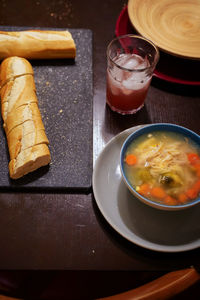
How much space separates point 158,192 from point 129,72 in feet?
1.35

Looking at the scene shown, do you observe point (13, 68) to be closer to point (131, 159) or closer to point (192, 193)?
point (131, 159)

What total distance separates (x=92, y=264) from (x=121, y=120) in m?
0.53

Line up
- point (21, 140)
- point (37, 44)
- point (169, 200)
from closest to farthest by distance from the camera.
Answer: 1. point (169, 200)
2. point (21, 140)
3. point (37, 44)

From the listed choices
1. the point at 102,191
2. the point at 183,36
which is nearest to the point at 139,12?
the point at 183,36

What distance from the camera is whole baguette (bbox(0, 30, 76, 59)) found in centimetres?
123

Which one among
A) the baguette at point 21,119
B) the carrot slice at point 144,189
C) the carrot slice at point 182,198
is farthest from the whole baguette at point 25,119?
the carrot slice at point 182,198

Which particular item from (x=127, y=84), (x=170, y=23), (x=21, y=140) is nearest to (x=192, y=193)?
(x=127, y=84)

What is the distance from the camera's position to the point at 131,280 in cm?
122

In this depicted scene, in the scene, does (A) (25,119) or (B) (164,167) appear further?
(A) (25,119)

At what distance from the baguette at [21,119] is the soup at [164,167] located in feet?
0.92

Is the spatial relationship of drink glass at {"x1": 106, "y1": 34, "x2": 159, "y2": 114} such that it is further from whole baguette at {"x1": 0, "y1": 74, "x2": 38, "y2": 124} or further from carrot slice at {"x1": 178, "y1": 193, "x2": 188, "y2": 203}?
carrot slice at {"x1": 178, "y1": 193, "x2": 188, "y2": 203}

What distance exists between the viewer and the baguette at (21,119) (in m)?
0.96

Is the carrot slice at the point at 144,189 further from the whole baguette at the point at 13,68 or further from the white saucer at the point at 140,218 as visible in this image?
the whole baguette at the point at 13,68

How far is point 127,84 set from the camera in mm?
1056
